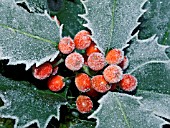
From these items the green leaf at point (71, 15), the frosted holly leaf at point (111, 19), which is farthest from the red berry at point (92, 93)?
the green leaf at point (71, 15)

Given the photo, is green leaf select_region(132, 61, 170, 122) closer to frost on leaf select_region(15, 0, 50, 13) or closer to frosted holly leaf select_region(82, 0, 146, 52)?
frosted holly leaf select_region(82, 0, 146, 52)

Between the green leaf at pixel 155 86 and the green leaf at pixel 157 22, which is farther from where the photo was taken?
the green leaf at pixel 157 22

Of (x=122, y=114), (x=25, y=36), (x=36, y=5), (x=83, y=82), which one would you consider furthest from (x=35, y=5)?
(x=122, y=114)

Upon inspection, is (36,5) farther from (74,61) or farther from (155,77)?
(155,77)

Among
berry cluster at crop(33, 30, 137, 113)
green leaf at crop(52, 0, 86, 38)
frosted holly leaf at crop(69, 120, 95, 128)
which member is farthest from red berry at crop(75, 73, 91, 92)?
green leaf at crop(52, 0, 86, 38)

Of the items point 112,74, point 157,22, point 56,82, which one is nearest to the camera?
point 112,74

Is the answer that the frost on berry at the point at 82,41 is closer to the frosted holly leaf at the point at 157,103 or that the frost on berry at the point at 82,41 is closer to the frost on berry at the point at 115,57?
the frost on berry at the point at 115,57
